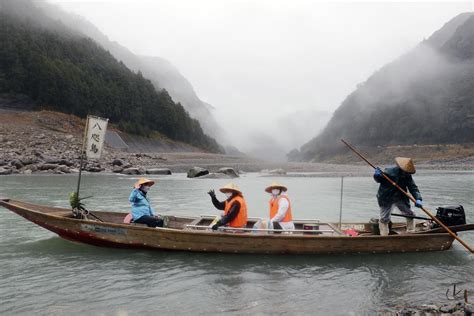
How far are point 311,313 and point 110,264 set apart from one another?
534 centimetres

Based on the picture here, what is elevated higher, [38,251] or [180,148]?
[180,148]

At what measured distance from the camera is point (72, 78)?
73.6 metres

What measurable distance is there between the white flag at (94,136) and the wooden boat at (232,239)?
6.90ft

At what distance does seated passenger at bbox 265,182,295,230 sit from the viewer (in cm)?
1057

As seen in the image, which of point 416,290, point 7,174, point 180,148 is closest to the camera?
point 416,290

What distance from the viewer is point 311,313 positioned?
679cm

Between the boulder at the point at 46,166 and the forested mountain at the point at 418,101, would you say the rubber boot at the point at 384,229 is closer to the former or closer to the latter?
the boulder at the point at 46,166

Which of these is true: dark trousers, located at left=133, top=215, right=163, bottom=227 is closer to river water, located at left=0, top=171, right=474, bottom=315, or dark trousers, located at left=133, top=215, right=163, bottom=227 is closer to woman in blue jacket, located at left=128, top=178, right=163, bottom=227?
woman in blue jacket, located at left=128, top=178, right=163, bottom=227

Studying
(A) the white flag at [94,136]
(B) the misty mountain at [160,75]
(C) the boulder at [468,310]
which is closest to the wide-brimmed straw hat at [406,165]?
(C) the boulder at [468,310]

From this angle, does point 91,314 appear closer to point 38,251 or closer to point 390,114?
point 38,251

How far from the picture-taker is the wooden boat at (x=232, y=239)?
10055mm

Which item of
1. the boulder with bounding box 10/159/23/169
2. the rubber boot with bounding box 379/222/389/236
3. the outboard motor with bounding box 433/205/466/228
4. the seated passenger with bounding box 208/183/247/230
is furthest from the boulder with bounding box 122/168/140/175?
the outboard motor with bounding box 433/205/466/228

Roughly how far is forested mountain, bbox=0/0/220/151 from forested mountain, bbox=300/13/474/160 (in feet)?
220

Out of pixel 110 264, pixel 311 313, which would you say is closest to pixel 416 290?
pixel 311 313
